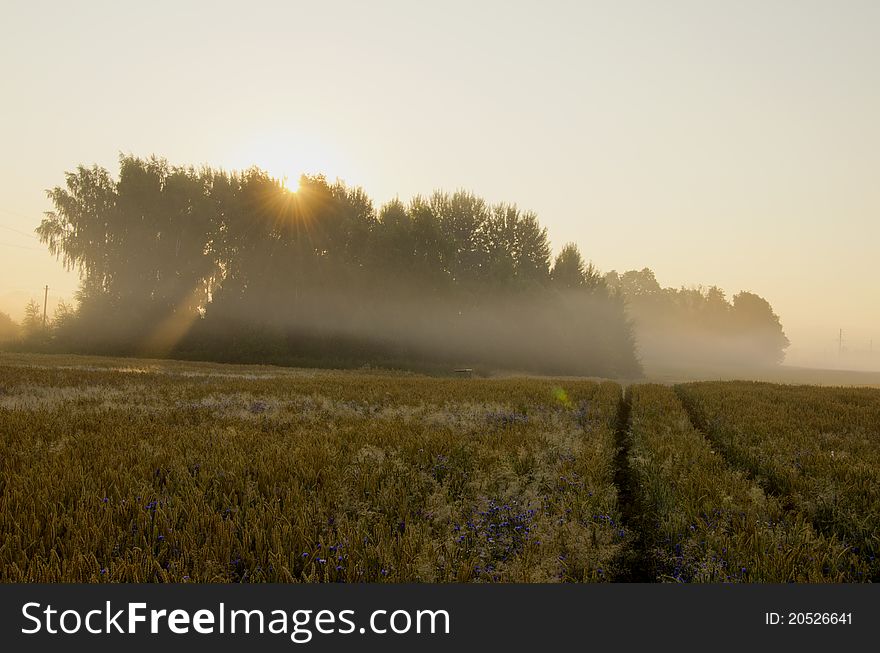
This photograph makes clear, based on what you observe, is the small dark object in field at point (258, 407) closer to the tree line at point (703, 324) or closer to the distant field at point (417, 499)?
the distant field at point (417, 499)

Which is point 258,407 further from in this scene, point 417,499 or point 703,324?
point 703,324

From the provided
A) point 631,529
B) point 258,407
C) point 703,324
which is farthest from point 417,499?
point 703,324

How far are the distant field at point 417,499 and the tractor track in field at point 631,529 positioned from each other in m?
0.02

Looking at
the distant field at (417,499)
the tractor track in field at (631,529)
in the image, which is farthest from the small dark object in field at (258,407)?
the tractor track in field at (631,529)

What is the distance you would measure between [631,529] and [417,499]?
212 cm

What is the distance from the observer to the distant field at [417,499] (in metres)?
3.36

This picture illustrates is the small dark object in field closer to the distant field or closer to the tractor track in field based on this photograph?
the distant field

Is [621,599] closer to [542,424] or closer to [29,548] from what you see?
[29,548]

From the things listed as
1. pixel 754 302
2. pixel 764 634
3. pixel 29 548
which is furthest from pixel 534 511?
pixel 754 302

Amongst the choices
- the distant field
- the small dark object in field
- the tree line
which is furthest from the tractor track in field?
the tree line

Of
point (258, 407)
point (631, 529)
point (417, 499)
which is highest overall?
point (258, 407)

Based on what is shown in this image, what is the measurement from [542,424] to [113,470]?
707 centimetres

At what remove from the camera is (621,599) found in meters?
2.82

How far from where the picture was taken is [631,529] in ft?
15.6
